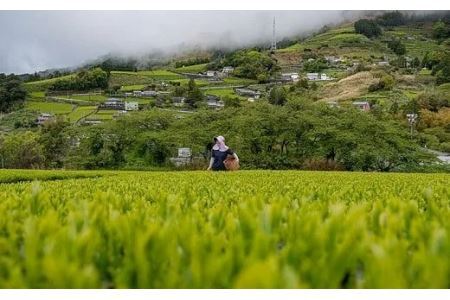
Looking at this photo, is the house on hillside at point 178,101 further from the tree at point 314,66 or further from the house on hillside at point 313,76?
the tree at point 314,66

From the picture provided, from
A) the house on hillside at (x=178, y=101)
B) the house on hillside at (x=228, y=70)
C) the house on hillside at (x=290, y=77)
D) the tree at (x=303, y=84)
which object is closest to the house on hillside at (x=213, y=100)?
the house on hillside at (x=178, y=101)

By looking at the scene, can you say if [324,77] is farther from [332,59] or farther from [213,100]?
[213,100]

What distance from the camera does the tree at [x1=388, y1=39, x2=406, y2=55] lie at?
138 meters

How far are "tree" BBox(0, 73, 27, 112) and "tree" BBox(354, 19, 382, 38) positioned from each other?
3478 inches

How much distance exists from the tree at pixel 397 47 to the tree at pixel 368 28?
886 centimetres

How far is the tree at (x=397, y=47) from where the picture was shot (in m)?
138

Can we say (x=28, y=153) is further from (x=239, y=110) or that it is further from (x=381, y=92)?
(x=381, y=92)

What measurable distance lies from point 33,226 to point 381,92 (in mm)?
110332

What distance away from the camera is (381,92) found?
10725 centimetres

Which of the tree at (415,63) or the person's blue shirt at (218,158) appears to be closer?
the person's blue shirt at (218,158)

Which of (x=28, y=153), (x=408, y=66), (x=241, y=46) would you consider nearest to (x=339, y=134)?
(x=28, y=153)

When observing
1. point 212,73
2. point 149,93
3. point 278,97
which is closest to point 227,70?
point 212,73

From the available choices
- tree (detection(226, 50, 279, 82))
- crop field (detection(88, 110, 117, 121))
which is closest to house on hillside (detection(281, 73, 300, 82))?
tree (detection(226, 50, 279, 82))

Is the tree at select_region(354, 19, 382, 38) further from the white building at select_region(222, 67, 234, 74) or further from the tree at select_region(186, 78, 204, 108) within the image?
the tree at select_region(186, 78, 204, 108)
